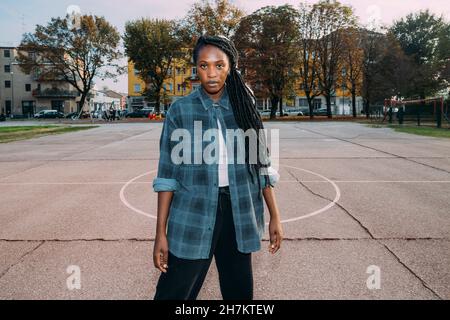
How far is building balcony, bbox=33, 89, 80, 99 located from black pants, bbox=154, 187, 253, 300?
7906 cm

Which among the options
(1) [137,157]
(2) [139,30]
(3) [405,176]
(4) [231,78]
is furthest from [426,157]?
(2) [139,30]

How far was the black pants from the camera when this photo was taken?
1996mm

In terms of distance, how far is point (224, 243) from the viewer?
2.16 metres

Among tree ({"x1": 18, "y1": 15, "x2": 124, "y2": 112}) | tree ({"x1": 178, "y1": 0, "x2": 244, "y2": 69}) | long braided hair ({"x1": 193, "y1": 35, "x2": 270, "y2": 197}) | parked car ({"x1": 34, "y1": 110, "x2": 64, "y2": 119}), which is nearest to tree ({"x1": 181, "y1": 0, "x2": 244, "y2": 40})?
tree ({"x1": 178, "y1": 0, "x2": 244, "y2": 69})

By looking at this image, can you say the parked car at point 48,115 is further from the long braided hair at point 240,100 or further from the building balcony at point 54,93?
the long braided hair at point 240,100

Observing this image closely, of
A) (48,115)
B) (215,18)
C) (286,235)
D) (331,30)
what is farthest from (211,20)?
(286,235)

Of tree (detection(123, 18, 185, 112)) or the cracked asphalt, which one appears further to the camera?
tree (detection(123, 18, 185, 112))

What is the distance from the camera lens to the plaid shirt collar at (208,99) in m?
2.09

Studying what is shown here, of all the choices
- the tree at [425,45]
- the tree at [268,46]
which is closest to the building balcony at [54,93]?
the tree at [268,46]

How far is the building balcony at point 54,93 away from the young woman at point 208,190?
78.9 meters

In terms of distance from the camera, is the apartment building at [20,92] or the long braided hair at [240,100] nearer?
the long braided hair at [240,100]

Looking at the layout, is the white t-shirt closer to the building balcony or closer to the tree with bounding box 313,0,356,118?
the tree with bounding box 313,0,356,118

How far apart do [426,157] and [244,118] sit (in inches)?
478
